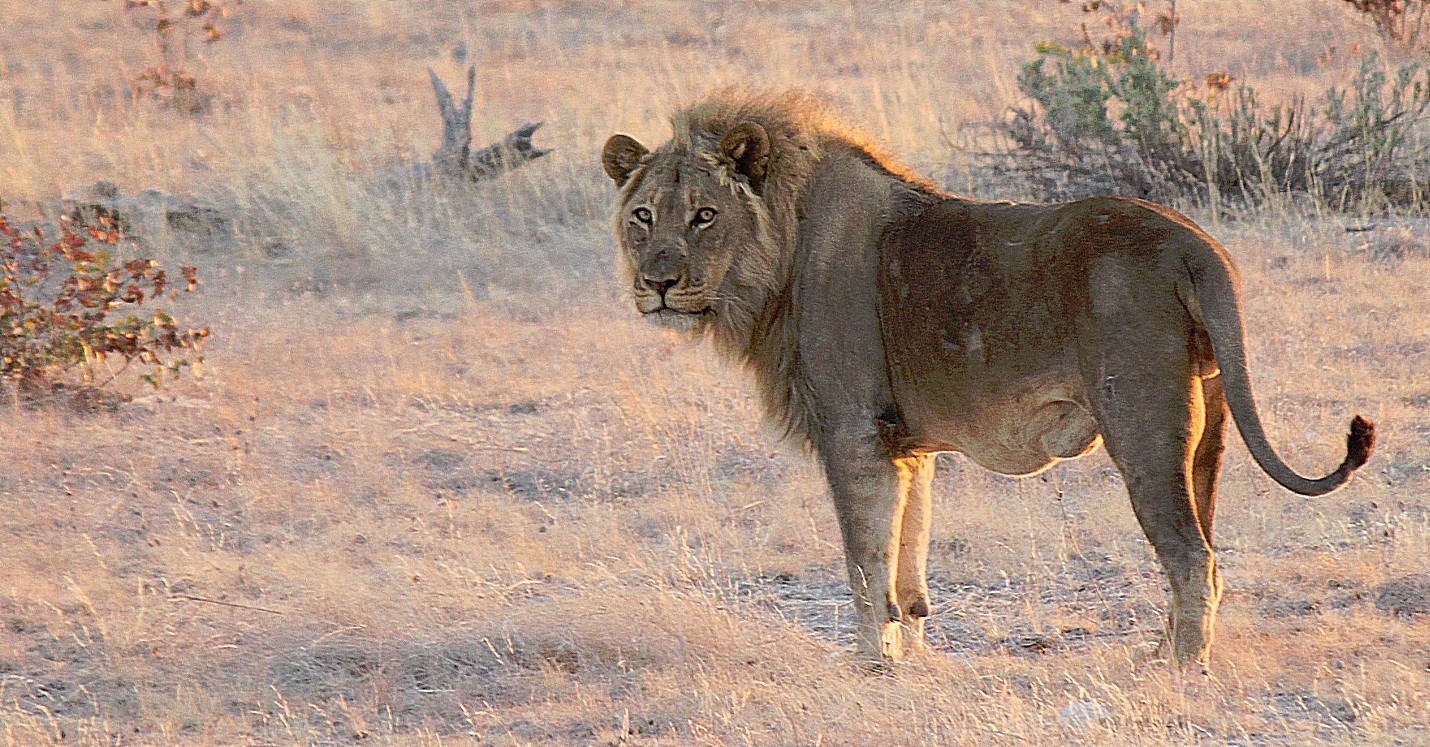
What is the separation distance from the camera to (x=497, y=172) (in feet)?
38.1

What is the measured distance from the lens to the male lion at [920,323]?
4.26 metres

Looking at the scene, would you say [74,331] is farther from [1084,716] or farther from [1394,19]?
[1394,19]

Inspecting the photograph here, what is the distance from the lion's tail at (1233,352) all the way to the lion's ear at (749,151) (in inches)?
53.3

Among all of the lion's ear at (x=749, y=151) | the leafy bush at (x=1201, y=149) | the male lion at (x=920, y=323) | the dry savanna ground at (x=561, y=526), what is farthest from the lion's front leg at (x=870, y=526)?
the leafy bush at (x=1201, y=149)

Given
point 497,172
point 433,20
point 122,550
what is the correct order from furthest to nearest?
point 433,20
point 497,172
point 122,550

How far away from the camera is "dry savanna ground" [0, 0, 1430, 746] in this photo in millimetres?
4668

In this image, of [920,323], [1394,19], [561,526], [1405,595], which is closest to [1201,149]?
[1394,19]

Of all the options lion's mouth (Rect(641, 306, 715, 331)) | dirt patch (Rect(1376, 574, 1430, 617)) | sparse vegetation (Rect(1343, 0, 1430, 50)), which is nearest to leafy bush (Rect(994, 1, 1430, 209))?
sparse vegetation (Rect(1343, 0, 1430, 50))

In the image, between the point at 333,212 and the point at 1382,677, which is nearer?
the point at 1382,677

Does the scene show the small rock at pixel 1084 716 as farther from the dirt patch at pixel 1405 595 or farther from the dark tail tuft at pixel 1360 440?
the dirt patch at pixel 1405 595

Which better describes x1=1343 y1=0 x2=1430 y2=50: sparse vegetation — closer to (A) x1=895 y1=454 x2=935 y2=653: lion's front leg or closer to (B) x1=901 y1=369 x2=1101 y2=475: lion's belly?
(A) x1=895 y1=454 x2=935 y2=653: lion's front leg

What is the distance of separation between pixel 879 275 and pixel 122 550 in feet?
10.4

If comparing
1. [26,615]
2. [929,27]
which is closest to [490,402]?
[26,615]

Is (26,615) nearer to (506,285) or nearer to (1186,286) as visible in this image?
(1186,286)
